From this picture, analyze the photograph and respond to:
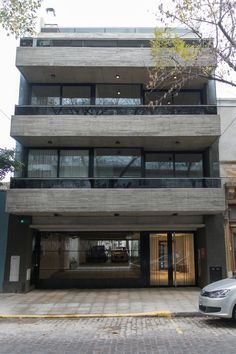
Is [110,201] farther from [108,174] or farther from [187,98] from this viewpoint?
[187,98]

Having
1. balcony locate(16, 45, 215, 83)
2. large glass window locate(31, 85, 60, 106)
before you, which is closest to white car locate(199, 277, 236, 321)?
balcony locate(16, 45, 215, 83)

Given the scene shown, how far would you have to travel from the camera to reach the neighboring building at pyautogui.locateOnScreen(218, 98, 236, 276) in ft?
62.0

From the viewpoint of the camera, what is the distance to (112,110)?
18.7 m

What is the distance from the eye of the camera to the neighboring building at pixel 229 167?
744 inches

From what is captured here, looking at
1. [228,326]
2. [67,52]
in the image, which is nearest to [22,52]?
[67,52]

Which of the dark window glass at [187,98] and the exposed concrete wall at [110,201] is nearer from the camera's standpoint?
the exposed concrete wall at [110,201]

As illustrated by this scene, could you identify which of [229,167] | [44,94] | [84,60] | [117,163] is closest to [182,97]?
[229,167]

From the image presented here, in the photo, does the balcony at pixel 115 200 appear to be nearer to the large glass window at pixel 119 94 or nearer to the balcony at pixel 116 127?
the balcony at pixel 116 127

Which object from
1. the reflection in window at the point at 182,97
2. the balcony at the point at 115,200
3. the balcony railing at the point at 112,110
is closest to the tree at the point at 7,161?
the balcony at the point at 115,200

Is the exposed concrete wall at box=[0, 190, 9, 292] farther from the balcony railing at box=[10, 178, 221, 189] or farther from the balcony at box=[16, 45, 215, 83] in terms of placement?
the balcony at box=[16, 45, 215, 83]

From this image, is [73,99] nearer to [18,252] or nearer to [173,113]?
[173,113]

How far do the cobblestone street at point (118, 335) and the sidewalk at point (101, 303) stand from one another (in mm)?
715

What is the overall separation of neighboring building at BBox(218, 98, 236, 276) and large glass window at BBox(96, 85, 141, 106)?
405cm

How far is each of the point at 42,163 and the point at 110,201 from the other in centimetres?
425
